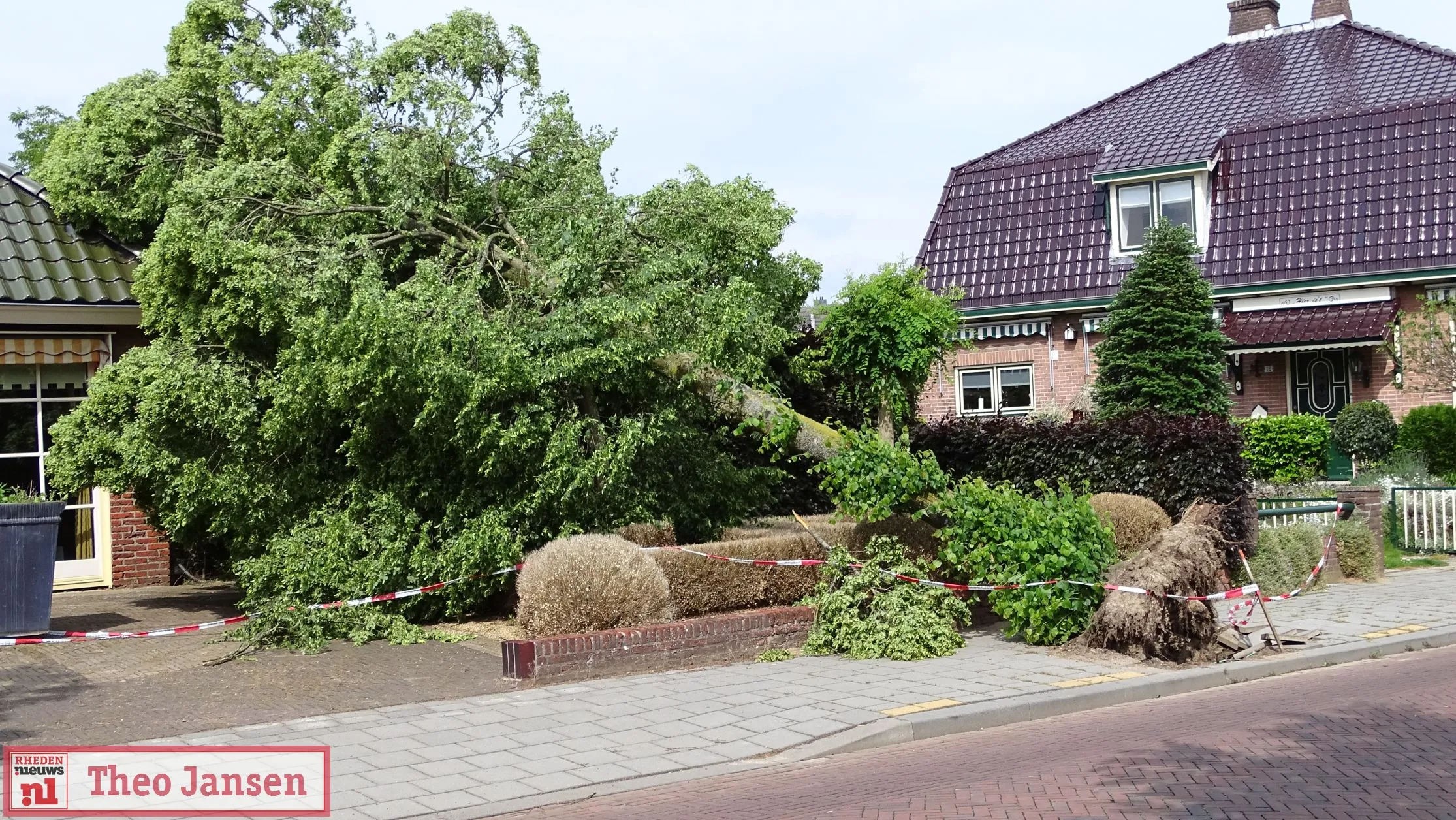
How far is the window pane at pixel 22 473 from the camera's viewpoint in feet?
47.6

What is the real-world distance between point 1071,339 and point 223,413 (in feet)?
60.1

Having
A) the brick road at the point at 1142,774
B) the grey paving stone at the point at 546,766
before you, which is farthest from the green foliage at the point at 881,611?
the grey paving stone at the point at 546,766

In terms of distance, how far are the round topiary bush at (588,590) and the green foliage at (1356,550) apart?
9.44 metres

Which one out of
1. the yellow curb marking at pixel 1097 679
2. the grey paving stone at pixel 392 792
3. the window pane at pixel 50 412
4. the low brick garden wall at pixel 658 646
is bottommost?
the yellow curb marking at pixel 1097 679

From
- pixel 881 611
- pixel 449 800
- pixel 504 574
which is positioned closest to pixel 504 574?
pixel 504 574

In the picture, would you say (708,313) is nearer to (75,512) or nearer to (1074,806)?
(1074,806)

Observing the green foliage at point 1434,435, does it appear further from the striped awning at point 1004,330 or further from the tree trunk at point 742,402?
the tree trunk at point 742,402

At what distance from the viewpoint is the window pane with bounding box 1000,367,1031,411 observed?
26812mm

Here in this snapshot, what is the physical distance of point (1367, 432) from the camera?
22.2 metres

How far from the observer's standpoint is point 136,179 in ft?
46.7

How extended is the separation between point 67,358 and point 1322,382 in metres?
21.1

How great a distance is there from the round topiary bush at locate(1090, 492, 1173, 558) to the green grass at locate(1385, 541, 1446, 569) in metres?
5.70

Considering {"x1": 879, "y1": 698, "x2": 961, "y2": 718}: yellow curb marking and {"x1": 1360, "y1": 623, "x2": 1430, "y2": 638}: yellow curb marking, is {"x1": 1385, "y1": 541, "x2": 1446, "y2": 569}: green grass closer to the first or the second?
{"x1": 1360, "y1": 623, "x2": 1430, "y2": 638}: yellow curb marking

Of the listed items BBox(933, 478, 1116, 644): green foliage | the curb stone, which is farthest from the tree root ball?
the curb stone
